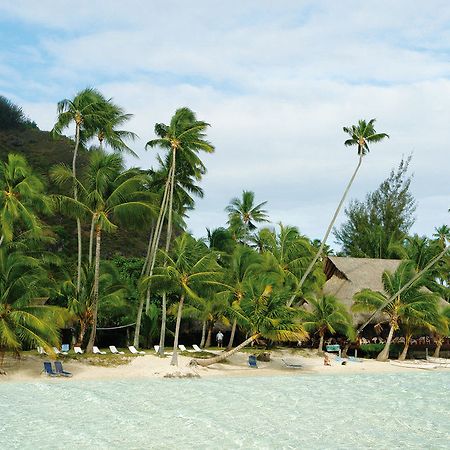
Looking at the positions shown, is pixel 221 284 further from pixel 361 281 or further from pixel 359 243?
pixel 359 243

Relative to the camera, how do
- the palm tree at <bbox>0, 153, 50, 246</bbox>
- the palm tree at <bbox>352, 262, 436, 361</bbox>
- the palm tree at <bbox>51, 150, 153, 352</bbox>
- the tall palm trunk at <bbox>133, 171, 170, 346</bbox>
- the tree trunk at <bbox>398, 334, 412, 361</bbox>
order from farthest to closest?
the tree trunk at <bbox>398, 334, 412, 361</bbox>, the palm tree at <bbox>352, 262, 436, 361</bbox>, the tall palm trunk at <bbox>133, 171, 170, 346</bbox>, the palm tree at <bbox>51, 150, 153, 352</bbox>, the palm tree at <bbox>0, 153, 50, 246</bbox>

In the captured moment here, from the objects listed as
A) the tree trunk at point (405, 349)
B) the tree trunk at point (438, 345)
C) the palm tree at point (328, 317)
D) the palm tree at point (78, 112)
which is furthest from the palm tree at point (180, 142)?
the tree trunk at point (438, 345)

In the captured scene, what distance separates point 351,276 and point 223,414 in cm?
2019

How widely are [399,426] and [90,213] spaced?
14.7 meters

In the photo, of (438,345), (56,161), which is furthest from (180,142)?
(56,161)

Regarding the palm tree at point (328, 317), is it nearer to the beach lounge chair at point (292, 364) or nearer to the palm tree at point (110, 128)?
the beach lounge chair at point (292, 364)

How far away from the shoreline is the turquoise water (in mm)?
764

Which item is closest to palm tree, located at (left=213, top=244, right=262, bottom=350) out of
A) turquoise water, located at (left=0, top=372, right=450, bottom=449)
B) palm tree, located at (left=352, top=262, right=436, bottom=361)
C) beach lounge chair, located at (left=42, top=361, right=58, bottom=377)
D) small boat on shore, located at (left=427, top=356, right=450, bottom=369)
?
turquoise water, located at (left=0, top=372, right=450, bottom=449)

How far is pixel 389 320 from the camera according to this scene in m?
31.3

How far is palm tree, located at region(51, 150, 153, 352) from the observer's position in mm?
24391

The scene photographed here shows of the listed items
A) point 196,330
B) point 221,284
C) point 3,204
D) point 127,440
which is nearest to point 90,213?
point 3,204

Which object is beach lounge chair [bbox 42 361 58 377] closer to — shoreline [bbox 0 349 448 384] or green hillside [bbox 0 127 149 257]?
shoreline [bbox 0 349 448 384]

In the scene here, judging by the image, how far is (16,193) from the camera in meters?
21.9

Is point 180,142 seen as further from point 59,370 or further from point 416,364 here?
point 416,364
